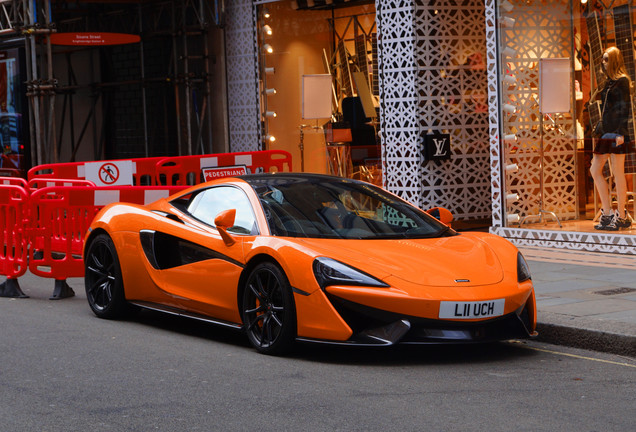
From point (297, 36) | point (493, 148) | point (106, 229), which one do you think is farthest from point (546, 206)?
point (106, 229)

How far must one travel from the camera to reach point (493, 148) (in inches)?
534

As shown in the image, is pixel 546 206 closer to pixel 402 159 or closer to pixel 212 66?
pixel 402 159

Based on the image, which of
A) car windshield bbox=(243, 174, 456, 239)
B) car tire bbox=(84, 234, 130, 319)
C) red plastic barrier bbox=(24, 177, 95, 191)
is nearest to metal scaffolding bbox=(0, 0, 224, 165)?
red plastic barrier bbox=(24, 177, 95, 191)

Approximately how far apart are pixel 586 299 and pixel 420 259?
2320 mm

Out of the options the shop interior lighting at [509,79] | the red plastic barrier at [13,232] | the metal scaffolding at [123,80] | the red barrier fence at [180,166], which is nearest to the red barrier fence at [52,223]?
the red plastic barrier at [13,232]

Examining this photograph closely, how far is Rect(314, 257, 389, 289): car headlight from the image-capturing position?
22.5 ft

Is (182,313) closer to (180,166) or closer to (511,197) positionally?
(180,166)

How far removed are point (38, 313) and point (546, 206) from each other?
6918 millimetres

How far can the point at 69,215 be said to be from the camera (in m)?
11.1

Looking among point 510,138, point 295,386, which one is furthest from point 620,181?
point 295,386

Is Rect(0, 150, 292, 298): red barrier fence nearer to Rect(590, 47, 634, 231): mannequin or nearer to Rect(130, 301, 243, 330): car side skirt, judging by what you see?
Rect(130, 301, 243, 330): car side skirt

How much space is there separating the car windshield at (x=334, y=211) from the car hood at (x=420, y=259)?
8.4 inches

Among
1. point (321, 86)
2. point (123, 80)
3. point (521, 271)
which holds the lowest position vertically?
point (521, 271)

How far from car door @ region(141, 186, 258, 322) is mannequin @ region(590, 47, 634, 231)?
599 centimetres
